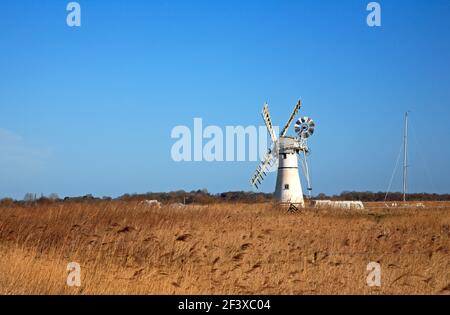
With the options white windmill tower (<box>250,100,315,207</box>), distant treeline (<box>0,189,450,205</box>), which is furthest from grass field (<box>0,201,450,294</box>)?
white windmill tower (<box>250,100,315,207</box>)

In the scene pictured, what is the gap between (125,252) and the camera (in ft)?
37.3

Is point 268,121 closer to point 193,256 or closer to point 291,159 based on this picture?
point 291,159

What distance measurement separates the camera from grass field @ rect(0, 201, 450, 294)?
8.72 meters

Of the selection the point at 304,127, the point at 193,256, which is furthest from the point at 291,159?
the point at 193,256

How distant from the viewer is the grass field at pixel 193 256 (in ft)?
28.6

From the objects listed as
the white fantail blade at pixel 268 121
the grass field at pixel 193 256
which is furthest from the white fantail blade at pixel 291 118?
the grass field at pixel 193 256

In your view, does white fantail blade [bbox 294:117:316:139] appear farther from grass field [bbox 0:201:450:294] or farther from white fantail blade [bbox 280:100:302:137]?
grass field [bbox 0:201:450:294]

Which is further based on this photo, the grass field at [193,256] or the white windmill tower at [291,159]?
the white windmill tower at [291,159]

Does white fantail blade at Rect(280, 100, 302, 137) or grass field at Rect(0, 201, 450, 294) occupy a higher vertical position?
white fantail blade at Rect(280, 100, 302, 137)

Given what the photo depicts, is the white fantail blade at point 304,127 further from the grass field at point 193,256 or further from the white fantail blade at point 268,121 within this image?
the grass field at point 193,256

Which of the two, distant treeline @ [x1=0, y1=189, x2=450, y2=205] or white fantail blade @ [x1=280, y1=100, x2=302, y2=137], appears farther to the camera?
white fantail blade @ [x1=280, y1=100, x2=302, y2=137]

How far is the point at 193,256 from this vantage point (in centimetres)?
1109

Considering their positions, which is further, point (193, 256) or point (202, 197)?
point (202, 197)
